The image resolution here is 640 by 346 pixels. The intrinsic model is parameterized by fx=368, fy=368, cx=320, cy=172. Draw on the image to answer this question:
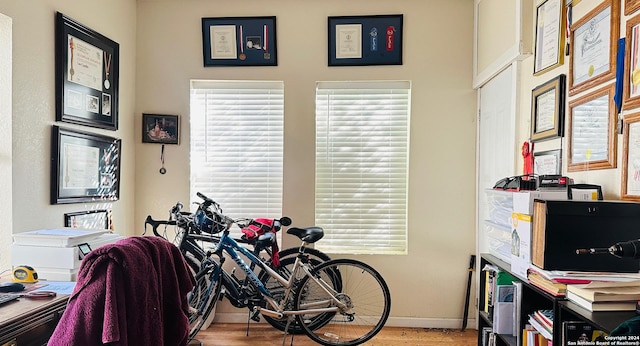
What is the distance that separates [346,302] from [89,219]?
1.87m

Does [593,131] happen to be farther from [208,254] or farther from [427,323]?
[208,254]

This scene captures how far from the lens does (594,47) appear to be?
154cm

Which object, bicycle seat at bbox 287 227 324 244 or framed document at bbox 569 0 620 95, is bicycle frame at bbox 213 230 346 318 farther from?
framed document at bbox 569 0 620 95

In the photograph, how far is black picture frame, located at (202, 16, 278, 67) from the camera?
297 cm

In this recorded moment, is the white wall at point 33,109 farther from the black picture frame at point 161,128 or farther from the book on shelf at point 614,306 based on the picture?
the book on shelf at point 614,306

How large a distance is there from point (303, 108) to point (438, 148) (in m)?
1.13

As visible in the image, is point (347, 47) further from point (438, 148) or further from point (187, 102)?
point (187, 102)

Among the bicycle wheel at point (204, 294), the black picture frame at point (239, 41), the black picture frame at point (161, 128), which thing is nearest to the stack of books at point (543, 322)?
the bicycle wheel at point (204, 294)

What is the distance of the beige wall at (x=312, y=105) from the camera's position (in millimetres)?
2912

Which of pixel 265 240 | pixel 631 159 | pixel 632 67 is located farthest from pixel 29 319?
pixel 632 67

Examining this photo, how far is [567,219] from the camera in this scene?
127 centimetres

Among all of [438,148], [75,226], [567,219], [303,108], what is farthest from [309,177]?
[567,219]

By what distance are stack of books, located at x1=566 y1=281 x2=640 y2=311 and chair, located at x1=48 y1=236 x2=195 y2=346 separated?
143 cm

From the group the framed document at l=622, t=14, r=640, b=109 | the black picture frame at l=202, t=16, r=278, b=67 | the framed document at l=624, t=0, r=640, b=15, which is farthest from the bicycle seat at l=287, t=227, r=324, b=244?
the framed document at l=624, t=0, r=640, b=15
